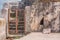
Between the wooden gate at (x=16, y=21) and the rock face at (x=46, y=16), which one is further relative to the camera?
the rock face at (x=46, y=16)

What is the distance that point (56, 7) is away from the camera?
12.4 metres

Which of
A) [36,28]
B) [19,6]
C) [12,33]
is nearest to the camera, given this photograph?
[12,33]

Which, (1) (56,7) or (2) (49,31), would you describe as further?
(1) (56,7)

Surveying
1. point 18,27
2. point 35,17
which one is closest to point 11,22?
point 18,27

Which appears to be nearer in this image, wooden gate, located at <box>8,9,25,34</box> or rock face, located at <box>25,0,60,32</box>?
wooden gate, located at <box>8,9,25,34</box>

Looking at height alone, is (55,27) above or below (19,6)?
below

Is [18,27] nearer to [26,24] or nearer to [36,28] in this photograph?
[26,24]

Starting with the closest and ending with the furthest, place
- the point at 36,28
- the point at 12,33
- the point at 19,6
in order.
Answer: the point at 12,33 < the point at 36,28 < the point at 19,6

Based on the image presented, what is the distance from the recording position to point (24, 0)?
622 inches

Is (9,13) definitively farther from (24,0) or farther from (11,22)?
(24,0)

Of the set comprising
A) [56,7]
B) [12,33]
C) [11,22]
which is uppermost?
[56,7]

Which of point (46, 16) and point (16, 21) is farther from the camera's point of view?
point (46, 16)

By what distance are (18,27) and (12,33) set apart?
2.07ft

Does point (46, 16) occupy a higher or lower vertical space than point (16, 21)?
higher
